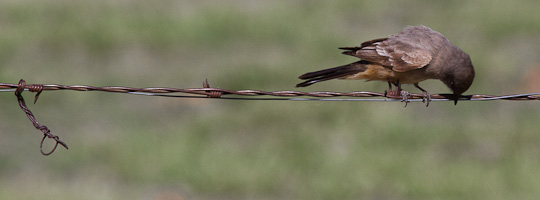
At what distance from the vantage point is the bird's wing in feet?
24.2

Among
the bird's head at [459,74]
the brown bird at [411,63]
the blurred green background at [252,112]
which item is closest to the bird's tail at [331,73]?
the brown bird at [411,63]

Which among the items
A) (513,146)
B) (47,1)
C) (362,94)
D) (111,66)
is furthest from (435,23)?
(362,94)

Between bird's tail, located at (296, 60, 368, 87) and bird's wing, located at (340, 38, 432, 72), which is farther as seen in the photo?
bird's wing, located at (340, 38, 432, 72)

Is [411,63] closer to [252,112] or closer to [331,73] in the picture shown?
[331,73]

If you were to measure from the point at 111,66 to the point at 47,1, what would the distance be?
1958mm

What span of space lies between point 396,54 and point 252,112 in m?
3.02

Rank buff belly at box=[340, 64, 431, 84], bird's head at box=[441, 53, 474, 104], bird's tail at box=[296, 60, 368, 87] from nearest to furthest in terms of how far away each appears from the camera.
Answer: bird's tail at box=[296, 60, 368, 87], bird's head at box=[441, 53, 474, 104], buff belly at box=[340, 64, 431, 84]

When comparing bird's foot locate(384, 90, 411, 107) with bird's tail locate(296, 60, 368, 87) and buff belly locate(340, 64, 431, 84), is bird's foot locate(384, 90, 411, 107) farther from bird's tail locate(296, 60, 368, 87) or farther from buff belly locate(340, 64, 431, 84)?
bird's tail locate(296, 60, 368, 87)

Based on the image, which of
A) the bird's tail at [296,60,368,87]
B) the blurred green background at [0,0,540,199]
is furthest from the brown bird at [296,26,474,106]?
the blurred green background at [0,0,540,199]

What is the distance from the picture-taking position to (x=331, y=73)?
7320mm

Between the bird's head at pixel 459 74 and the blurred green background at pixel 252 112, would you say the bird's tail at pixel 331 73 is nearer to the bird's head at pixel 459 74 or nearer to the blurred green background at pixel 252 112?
the bird's head at pixel 459 74

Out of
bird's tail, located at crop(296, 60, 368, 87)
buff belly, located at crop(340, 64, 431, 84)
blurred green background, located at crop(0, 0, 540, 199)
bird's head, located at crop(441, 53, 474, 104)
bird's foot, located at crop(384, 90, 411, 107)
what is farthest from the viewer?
blurred green background, located at crop(0, 0, 540, 199)

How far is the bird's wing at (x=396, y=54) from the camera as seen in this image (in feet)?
24.2

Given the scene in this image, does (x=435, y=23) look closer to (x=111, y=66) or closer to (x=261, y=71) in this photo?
(x=261, y=71)
